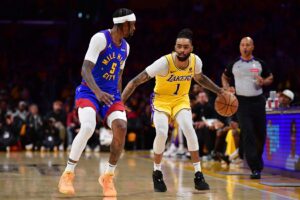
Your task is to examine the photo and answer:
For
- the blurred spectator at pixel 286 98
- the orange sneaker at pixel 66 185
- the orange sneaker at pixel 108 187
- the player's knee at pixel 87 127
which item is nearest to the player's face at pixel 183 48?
the player's knee at pixel 87 127

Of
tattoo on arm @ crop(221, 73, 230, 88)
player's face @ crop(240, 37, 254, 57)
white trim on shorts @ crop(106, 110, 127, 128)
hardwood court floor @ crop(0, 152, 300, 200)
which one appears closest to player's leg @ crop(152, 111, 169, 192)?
hardwood court floor @ crop(0, 152, 300, 200)

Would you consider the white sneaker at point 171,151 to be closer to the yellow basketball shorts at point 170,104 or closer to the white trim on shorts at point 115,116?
the yellow basketball shorts at point 170,104

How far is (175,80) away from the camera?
7512 mm

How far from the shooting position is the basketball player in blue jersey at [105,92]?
645 cm

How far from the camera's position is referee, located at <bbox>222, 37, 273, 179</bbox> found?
9266mm

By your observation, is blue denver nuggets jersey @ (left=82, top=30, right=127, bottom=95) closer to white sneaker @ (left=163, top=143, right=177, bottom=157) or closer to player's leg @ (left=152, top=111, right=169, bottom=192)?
player's leg @ (left=152, top=111, right=169, bottom=192)

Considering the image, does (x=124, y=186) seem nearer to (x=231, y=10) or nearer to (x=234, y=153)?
(x=234, y=153)

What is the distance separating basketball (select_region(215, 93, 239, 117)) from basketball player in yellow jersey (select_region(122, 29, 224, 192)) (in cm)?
20

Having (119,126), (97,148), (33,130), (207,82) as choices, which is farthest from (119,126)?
(33,130)

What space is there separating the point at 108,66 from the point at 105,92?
35 centimetres

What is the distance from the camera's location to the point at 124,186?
7758 millimetres

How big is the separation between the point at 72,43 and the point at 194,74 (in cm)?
1641

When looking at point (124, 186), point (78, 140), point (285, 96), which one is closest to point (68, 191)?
point (78, 140)

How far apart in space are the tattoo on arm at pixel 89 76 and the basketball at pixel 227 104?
2.10 m
